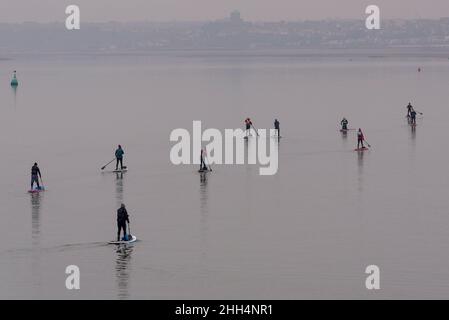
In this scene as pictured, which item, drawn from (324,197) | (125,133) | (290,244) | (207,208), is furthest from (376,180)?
(125,133)

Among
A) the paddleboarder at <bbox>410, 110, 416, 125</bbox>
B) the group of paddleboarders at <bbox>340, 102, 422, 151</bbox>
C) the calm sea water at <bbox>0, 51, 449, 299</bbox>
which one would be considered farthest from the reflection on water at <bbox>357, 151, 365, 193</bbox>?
the paddleboarder at <bbox>410, 110, 416, 125</bbox>

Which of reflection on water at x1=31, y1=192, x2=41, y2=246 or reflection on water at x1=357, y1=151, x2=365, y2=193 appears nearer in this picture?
reflection on water at x1=31, y1=192, x2=41, y2=246

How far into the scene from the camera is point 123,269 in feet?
134

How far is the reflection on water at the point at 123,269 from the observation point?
124 feet

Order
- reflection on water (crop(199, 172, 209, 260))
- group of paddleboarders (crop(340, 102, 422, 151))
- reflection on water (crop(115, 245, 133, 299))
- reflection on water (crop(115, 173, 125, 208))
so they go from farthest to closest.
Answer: group of paddleboarders (crop(340, 102, 422, 151)) → reflection on water (crop(115, 173, 125, 208)) → reflection on water (crop(199, 172, 209, 260)) → reflection on water (crop(115, 245, 133, 299))

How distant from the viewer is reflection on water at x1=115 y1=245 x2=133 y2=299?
37.9 meters

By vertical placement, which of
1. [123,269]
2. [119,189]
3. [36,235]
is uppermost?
[119,189]

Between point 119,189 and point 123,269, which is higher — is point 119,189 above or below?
above

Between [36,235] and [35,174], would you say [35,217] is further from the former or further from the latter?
[35,174]

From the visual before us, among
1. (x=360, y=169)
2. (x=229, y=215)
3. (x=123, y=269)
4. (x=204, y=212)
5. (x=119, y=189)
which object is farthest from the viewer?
(x=360, y=169)

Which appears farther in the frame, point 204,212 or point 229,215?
point 204,212

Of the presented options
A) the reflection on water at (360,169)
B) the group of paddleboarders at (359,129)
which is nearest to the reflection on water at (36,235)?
the reflection on water at (360,169)

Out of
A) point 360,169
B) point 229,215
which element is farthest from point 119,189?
point 360,169

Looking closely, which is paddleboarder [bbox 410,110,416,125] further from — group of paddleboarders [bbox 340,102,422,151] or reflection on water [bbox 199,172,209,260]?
reflection on water [bbox 199,172,209,260]
